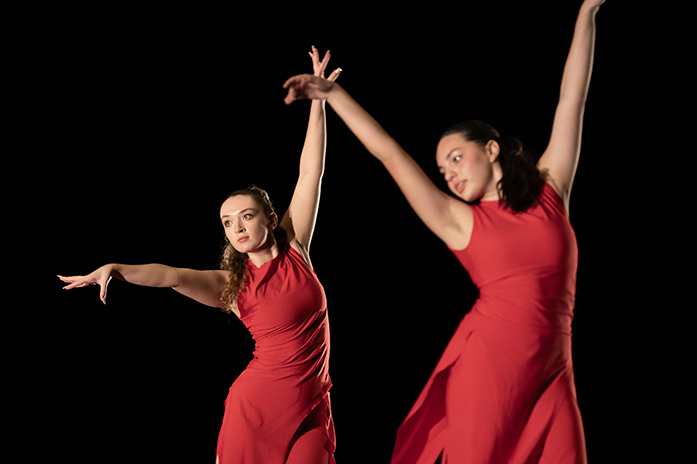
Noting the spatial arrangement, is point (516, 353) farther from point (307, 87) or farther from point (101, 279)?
point (101, 279)

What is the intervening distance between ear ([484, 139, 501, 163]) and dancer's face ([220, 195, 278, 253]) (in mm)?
960

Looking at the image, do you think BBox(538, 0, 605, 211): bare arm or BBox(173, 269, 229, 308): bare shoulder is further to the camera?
BBox(173, 269, 229, 308): bare shoulder

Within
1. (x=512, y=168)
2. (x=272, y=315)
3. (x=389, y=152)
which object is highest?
(x=389, y=152)

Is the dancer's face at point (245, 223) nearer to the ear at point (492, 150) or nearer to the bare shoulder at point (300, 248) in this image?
the bare shoulder at point (300, 248)

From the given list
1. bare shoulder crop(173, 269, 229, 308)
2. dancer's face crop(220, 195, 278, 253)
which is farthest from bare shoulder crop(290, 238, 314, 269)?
bare shoulder crop(173, 269, 229, 308)

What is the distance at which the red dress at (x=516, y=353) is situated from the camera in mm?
1282

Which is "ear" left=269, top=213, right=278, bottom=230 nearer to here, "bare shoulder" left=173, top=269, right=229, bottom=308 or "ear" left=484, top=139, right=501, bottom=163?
"bare shoulder" left=173, top=269, right=229, bottom=308

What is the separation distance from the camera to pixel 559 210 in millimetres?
1404

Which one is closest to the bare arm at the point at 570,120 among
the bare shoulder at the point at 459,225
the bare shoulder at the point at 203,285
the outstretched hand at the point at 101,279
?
the bare shoulder at the point at 459,225

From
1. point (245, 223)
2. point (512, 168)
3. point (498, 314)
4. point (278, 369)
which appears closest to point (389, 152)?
point (512, 168)

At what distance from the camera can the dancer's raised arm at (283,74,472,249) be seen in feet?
4.30

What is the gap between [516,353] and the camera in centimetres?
129

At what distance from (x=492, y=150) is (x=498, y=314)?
454mm

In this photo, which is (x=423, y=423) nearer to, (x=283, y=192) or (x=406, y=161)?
(x=406, y=161)
